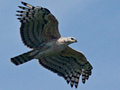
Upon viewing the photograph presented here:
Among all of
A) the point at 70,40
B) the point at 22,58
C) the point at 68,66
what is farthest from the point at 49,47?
the point at 68,66

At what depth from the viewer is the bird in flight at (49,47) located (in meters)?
18.5

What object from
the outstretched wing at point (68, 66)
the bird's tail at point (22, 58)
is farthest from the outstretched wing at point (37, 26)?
the outstretched wing at point (68, 66)

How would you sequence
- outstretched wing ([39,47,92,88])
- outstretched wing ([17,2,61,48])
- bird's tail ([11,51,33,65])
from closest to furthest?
outstretched wing ([17,2,61,48]) < bird's tail ([11,51,33,65]) < outstretched wing ([39,47,92,88])

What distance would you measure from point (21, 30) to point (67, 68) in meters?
3.37

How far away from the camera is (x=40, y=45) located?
19203 millimetres

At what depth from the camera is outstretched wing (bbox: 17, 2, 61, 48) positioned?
18.3 metres

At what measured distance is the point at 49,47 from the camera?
62.0ft

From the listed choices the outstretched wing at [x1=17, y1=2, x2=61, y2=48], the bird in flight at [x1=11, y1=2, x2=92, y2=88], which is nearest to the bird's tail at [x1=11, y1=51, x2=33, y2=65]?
the bird in flight at [x1=11, y1=2, x2=92, y2=88]

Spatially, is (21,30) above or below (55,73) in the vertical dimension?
above

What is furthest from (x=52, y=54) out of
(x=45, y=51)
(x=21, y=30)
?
(x=21, y=30)

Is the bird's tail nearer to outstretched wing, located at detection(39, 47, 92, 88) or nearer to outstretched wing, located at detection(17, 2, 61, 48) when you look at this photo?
outstretched wing, located at detection(17, 2, 61, 48)

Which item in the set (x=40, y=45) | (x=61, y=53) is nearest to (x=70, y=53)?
(x=61, y=53)

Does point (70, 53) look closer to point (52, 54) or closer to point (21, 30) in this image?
point (52, 54)

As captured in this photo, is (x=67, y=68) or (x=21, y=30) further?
(x=67, y=68)
